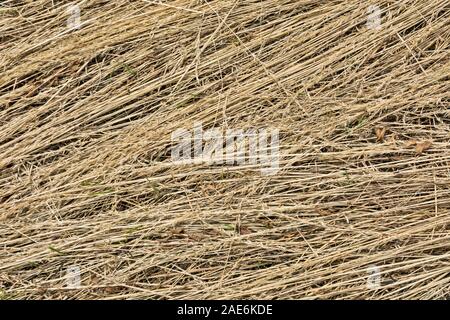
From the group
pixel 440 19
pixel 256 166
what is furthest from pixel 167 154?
pixel 440 19

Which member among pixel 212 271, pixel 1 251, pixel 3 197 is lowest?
pixel 212 271

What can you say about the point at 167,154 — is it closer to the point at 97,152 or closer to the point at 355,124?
the point at 97,152

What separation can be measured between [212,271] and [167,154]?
1.82 feet

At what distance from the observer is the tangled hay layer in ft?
10.4

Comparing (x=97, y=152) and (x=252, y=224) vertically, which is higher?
(x=97, y=152)

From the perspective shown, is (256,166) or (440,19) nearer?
(256,166)

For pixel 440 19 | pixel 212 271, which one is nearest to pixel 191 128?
pixel 212 271

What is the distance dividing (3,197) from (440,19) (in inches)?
82.3

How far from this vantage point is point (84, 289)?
126 inches

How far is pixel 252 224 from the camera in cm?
322

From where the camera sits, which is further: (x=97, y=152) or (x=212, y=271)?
(x=97, y=152)

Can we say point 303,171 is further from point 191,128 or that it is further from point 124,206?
point 124,206

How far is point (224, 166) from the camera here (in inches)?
131

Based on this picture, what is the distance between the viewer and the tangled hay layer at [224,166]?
10.4 feet
